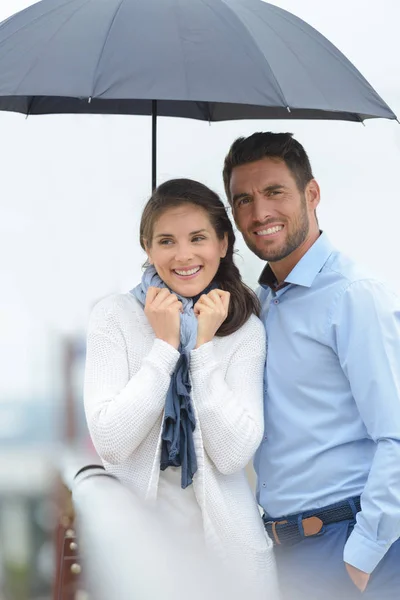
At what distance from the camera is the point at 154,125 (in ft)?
9.34

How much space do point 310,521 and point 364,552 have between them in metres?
0.19

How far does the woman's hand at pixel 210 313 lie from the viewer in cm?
233

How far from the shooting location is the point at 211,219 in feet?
8.11

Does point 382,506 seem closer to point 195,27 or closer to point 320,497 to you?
point 320,497

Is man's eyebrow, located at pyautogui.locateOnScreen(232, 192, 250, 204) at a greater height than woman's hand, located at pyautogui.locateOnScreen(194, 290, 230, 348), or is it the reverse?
man's eyebrow, located at pyautogui.locateOnScreen(232, 192, 250, 204)

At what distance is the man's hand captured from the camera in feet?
7.60

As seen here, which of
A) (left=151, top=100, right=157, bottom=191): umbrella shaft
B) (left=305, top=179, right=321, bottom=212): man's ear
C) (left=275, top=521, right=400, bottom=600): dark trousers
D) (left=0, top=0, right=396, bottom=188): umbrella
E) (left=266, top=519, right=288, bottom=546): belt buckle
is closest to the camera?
(left=0, top=0, right=396, bottom=188): umbrella

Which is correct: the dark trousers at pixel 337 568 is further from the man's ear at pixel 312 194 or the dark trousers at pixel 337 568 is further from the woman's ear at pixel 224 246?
the man's ear at pixel 312 194

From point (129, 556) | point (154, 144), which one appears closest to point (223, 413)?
point (154, 144)

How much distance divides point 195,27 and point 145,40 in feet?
0.45

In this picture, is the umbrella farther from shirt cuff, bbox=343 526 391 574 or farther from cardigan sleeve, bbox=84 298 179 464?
shirt cuff, bbox=343 526 391 574

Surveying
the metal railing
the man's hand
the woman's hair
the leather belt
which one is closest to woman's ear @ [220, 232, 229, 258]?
the woman's hair

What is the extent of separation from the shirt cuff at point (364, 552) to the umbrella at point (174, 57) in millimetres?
1111

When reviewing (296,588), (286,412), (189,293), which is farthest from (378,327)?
(296,588)
